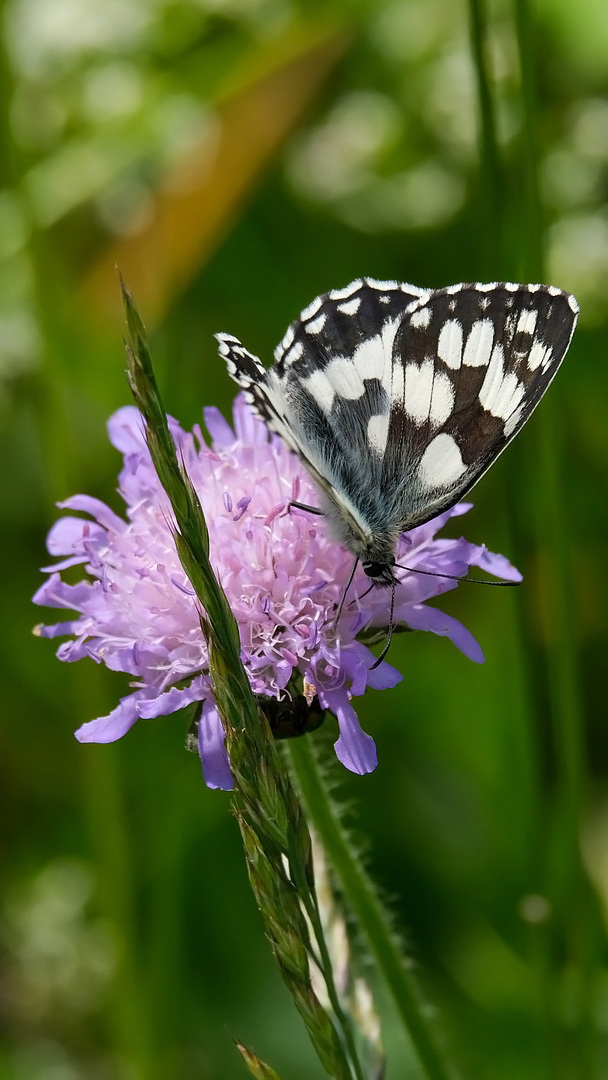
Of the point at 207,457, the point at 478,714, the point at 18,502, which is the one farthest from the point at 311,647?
the point at 18,502

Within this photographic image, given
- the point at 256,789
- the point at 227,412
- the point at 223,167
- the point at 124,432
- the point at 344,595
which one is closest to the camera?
the point at 256,789

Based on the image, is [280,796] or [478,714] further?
[478,714]

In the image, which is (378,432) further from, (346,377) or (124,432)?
(124,432)

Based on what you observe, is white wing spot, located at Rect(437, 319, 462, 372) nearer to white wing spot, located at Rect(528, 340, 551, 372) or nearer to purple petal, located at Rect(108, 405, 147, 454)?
white wing spot, located at Rect(528, 340, 551, 372)

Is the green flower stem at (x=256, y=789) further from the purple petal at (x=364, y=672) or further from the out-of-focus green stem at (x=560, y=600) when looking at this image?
the out-of-focus green stem at (x=560, y=600)

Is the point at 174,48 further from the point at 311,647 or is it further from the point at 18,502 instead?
the point at 311,647

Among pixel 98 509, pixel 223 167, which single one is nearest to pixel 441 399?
pixel 98 509
